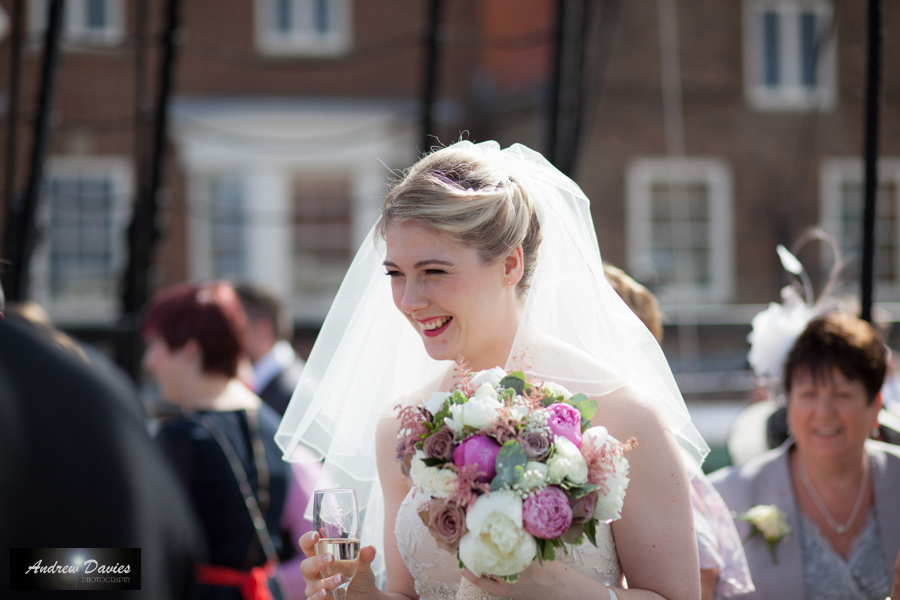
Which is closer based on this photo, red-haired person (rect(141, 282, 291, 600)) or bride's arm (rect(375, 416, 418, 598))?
bride's arm (rect(375, 416, 418, 598))

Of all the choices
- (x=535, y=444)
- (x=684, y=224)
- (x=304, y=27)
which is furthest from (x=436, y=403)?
(x=304, y=27)

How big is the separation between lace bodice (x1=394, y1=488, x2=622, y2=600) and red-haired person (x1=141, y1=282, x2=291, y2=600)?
0.83 meters

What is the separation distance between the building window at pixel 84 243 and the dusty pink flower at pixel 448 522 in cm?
1138

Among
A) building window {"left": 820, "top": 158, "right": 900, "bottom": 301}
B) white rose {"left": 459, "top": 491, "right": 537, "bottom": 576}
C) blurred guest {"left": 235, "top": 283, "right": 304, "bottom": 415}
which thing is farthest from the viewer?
building window {"left": 820, "top": 158, "right": 900, "bottom": 301}

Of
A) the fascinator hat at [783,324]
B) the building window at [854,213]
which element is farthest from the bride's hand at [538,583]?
the building window at [854,213]

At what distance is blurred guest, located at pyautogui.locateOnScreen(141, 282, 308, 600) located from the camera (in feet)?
9.21

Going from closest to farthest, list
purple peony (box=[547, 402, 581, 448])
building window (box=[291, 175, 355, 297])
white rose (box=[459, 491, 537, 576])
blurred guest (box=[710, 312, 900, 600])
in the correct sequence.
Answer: white rose (box=[459, 491, 537, 576]), purple peony (box=[547, 402, 581, 448]), blurred guest (box=[710, 312, 900, 600]), building window (box=[291, 175, 355, 297])

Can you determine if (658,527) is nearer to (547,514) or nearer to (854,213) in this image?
(547,514)

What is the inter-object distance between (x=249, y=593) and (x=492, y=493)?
1660mm

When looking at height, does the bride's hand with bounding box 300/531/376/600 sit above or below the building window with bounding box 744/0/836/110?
below

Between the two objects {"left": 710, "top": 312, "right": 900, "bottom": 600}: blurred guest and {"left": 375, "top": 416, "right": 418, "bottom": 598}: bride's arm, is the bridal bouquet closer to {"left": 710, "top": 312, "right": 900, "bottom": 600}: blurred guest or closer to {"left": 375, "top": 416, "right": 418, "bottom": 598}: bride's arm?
{"left": 375, "top": 416, "right": 418, "bottom": 598}: bride's arm

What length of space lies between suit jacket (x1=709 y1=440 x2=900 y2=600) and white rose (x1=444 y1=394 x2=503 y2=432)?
5.29ft

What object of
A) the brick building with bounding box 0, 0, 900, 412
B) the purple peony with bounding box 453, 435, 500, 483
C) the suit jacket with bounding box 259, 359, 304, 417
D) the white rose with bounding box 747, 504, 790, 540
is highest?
the brick building with bounding box 0, 0, 900, 412

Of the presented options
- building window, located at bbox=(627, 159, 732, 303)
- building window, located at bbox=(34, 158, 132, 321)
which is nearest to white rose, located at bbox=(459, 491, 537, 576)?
building window, located at bbox=(627, 159, 732, 303)
